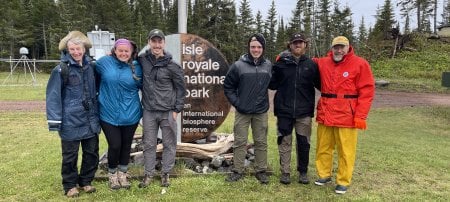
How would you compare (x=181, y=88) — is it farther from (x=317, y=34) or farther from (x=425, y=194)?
(x=317, y=34)

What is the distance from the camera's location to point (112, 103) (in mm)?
4352

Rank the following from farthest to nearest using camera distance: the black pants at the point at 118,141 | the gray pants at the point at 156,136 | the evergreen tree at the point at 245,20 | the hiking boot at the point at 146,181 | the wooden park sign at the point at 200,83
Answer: the evergreen tree at the point at 245,20, the wooden park sign at the point at 200,83, the hiking boot at the point at 146,181, the gray pants at the point at 156,136, the black pants at the point at 118,141

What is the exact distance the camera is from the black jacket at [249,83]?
15.7 feet

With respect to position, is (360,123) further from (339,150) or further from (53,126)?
(53,126)

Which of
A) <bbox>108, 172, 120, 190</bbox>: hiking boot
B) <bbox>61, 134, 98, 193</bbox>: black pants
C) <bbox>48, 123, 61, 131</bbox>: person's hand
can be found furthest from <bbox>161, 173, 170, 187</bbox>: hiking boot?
<bbox>48, 123, 61, 131</bbox>: person's hand

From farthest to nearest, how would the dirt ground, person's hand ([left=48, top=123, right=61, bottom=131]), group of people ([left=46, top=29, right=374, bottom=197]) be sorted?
the dirt ground → group of people ([left=46, top=29, right=374, bottom=197]) → person's hand ([left=48, top=123, right=61, bottom=131])

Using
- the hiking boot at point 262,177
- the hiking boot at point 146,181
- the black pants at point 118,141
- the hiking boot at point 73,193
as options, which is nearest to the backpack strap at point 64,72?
the black pants at point 118,141

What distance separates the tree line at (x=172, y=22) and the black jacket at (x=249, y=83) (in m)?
27.4

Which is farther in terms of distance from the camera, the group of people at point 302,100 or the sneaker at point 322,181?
the sneaker at point 322,181

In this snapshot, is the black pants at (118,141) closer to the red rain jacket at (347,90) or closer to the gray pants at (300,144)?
the gray pants at (300,144)

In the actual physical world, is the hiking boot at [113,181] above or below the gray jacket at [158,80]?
below

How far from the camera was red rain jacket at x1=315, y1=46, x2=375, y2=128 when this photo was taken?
4.46 m

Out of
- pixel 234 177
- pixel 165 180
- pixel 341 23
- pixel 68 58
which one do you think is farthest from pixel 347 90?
pixel 341 23

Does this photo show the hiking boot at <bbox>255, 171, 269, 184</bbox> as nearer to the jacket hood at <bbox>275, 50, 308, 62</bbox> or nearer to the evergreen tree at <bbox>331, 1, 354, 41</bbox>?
the jacket hood at <bbox>275, 50, 308, 62</bbox>
